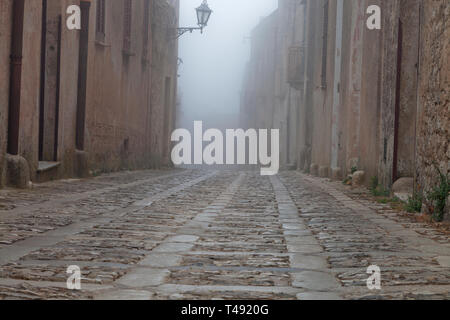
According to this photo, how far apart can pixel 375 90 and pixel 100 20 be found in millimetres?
6287

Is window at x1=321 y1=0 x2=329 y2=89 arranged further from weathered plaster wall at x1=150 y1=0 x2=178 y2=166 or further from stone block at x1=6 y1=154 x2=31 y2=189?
stone block at x1=6 y1=154 x2=31 y2=189

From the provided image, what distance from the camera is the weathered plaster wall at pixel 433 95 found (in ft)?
20.8

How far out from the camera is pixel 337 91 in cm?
1694

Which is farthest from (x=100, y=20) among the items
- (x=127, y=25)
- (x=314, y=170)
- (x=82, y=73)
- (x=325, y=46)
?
(x=314, y=170)

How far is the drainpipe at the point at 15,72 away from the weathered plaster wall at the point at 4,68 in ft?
0.30

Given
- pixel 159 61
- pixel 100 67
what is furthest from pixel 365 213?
pixel 159 61

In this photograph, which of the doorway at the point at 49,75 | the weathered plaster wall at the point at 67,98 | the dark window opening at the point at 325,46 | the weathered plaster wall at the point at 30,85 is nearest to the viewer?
the weathered plaster wall at the point at 30,85

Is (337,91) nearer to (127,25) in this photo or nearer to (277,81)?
(127,25)

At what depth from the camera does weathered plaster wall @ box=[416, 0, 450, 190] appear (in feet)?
20.8

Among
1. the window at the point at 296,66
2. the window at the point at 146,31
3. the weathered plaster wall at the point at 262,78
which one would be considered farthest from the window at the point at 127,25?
the weathered plaster wall at the point at 262,78

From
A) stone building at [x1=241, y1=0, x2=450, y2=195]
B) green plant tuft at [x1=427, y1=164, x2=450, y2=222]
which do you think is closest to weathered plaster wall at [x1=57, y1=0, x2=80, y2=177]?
stone building at [x1=241, y1=0, x2=450, y2=195]

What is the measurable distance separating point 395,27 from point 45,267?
7.36 meters

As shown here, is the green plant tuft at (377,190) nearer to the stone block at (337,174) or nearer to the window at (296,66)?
the stone block at (337,174)

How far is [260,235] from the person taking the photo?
536cm
